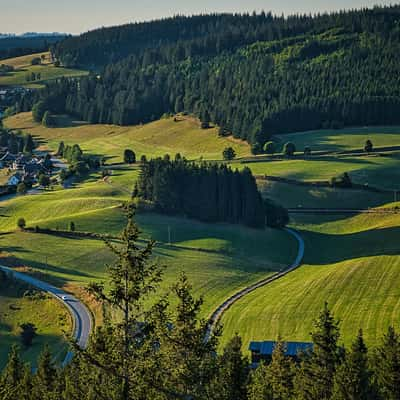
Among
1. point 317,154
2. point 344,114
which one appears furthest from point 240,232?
point 344,114

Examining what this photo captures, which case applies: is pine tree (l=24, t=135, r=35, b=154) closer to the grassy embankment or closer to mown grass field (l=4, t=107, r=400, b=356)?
mown grass field (l=4, t=107, r=400, b=356)

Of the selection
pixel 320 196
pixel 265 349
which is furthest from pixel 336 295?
pixel 320 196

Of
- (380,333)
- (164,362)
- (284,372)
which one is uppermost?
(164,362)

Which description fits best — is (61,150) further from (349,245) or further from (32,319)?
(32,319)

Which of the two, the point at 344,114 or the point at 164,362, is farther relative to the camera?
the point at 344,114

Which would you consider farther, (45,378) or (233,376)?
(45,378)

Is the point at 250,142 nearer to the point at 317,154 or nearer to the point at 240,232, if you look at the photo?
the point at 317,154

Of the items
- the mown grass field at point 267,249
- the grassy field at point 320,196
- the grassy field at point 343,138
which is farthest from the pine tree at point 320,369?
the grassy field at point 343,138
